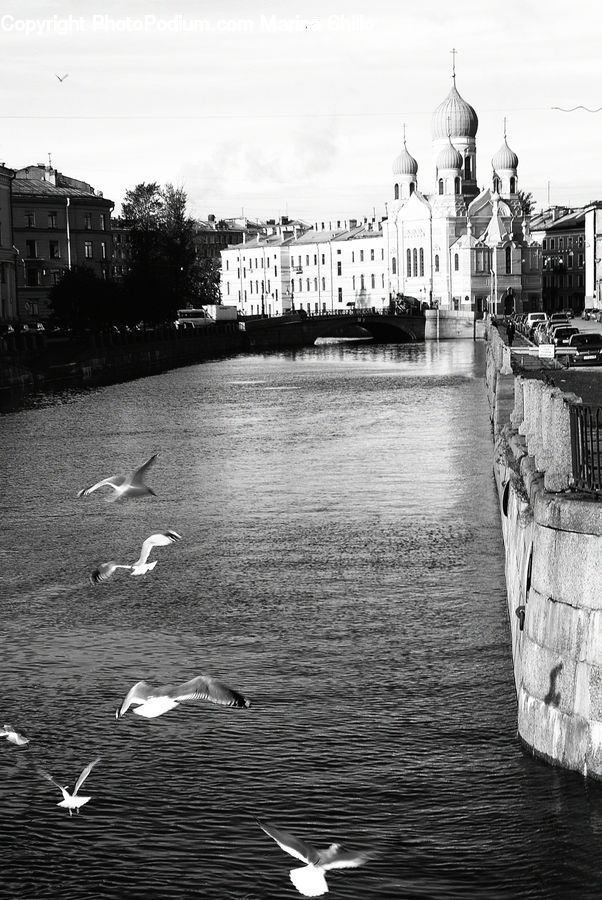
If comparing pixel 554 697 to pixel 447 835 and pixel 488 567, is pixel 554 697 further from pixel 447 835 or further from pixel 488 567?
pixel 488 567

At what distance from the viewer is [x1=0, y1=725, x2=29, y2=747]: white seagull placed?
499 inches

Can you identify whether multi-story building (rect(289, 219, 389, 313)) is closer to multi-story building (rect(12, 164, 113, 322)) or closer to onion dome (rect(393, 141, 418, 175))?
onion dome (rect(393, 141, 418, 175))

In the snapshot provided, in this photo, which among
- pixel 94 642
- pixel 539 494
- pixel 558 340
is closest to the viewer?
pixel 539 494

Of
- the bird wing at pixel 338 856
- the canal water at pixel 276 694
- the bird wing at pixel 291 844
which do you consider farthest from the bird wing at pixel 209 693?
the canal water at pixel 276 694

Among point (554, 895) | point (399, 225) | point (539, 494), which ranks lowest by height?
point (554, 895)

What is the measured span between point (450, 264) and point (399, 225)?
8.41 meters

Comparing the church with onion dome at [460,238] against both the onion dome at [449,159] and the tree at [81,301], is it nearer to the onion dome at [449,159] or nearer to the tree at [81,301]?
the onion dome at [449,159]

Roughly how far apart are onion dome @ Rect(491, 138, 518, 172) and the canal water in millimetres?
110740

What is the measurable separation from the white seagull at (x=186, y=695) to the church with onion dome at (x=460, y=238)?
112454 mm

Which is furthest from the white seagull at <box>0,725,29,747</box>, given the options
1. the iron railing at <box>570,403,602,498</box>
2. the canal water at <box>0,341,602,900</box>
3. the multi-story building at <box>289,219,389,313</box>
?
the multi-story building at <box>289,219,389,313</box>

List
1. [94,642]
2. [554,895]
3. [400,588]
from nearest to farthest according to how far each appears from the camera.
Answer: [554,895] < [94,642] < [400,588]

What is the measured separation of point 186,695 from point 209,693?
1.78ft

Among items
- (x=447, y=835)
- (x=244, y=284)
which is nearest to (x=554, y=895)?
(x=447, y=835)

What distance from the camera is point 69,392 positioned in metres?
56.6
